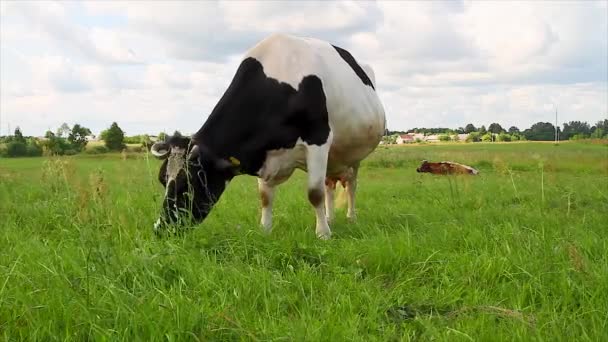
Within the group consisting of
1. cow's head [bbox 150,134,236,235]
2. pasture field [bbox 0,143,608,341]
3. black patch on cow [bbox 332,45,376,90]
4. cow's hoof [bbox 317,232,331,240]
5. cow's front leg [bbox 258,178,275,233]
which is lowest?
cow's hoof [bbox 317,232,331,240]

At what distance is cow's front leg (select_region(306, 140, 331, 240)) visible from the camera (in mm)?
5516

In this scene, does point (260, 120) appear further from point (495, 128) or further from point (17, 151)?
point (495, 128)

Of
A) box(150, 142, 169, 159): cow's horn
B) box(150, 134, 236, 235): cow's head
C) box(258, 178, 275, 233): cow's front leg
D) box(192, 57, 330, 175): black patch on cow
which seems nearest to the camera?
box(150, 134, 236, 235): cow's head

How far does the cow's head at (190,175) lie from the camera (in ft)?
16.0

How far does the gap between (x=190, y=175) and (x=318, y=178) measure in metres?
1.45

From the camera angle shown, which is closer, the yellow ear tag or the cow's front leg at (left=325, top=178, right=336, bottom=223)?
the yellow ear tag

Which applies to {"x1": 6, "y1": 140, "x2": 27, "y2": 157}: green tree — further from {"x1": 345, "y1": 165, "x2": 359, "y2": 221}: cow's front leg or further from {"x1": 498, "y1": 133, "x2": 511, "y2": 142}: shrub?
{"x1": 498, "y1": 133, "x2": 511, "y2": 142}: shrub

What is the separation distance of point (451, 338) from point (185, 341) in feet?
4.12

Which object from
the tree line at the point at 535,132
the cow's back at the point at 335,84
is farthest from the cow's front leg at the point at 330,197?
the tree line at the point at 535,132

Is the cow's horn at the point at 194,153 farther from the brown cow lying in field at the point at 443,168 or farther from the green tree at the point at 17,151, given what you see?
the green tree at the point at 17,151

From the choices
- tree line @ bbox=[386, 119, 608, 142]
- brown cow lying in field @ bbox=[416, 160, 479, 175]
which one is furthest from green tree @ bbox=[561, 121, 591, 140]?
brown cow lying in field @ bbox=[416, 160, 479, 175]

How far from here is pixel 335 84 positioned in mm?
6121

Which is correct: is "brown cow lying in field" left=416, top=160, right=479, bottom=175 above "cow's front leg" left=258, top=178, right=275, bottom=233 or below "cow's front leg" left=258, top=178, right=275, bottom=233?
below

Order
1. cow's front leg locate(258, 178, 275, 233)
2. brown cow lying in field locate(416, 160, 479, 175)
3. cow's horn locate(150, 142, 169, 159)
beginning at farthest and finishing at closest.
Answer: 1. brown cow lying in field locate(416, 160, 479, 175)
2. cow's front leg locate(258, 178, 275, 233)
3. cow's horn locate(150, 142, 169, 159)
